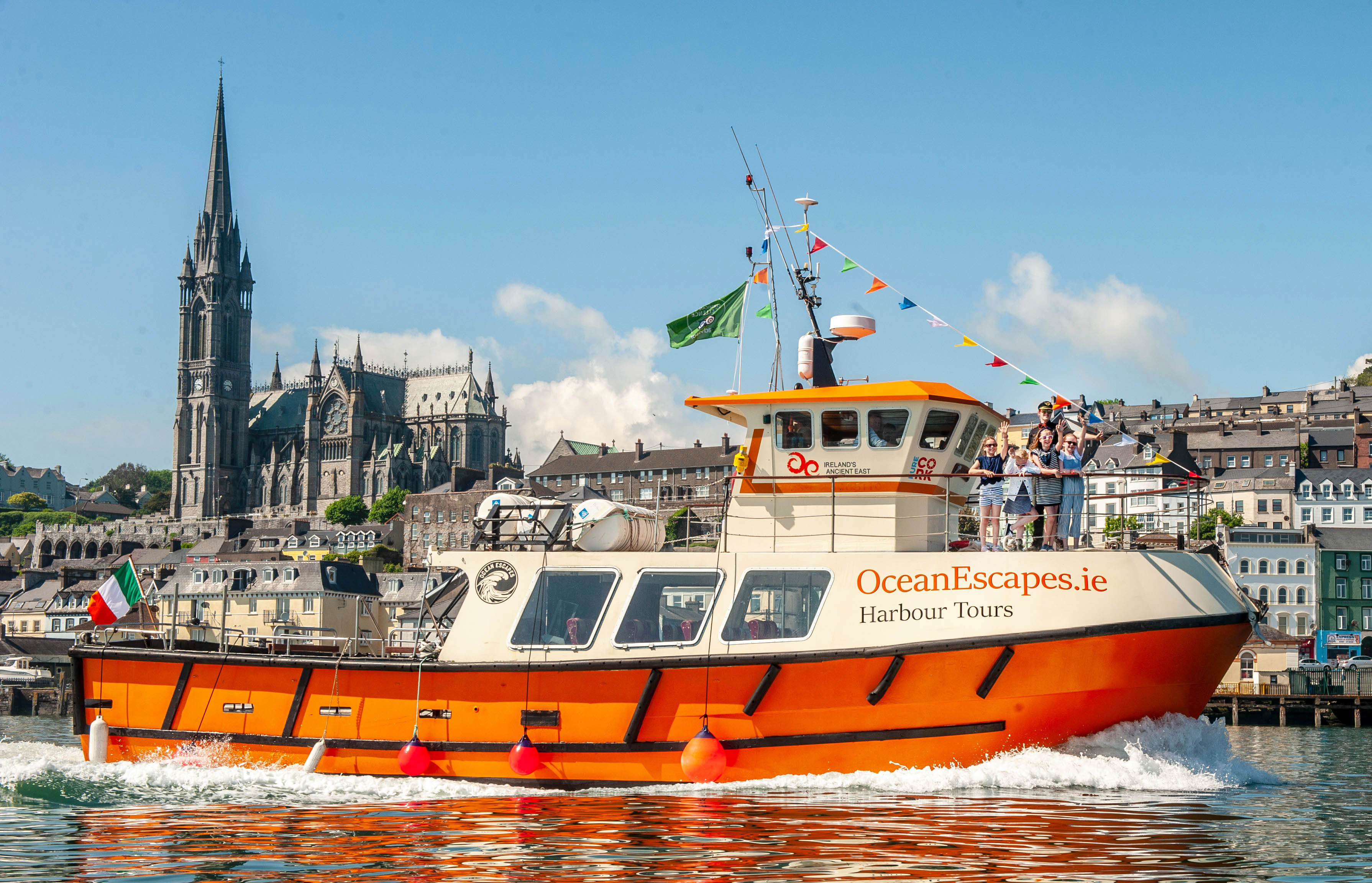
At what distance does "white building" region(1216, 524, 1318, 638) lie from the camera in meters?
69.5

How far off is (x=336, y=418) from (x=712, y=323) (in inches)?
6243

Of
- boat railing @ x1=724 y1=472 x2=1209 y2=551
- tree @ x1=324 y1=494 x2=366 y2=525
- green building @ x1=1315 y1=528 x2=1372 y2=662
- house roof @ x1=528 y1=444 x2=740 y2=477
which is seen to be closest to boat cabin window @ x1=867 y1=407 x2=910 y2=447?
boat railing @ x1=724 y1=472 x2=1209 y2=551

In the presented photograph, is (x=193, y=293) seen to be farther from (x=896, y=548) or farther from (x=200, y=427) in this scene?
(x=896, y=548)

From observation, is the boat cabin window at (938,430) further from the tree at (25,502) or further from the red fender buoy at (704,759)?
the tree at (25,502)

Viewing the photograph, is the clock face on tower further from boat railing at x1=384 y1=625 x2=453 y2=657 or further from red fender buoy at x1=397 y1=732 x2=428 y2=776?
red fender buoy at x1=397 y1=732 x2=428 y2=776

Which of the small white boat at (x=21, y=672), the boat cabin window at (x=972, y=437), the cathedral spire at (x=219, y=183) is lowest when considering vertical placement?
the small white boat at (x=21, y=672)

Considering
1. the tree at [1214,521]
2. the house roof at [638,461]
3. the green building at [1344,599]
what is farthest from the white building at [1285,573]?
the house roof at [638,461]

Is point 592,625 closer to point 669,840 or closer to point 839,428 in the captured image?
point 839,428

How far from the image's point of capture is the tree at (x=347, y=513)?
14900 cm

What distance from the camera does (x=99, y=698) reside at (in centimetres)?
1678

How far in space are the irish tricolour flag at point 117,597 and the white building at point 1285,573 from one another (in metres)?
61.4

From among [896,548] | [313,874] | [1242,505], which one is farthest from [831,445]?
[1242,505]

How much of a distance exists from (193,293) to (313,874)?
18168 centimetres

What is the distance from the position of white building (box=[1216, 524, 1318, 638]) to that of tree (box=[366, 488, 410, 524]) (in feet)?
297
